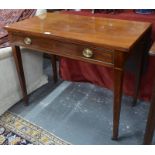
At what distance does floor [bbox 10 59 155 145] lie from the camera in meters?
1.33

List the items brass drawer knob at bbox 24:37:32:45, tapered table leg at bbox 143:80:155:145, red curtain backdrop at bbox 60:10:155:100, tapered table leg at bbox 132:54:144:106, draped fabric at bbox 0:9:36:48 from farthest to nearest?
1. draped fabric at bbox 0:9:36:48
2. red curtain backdrop at bbox 60:10:155:100
3. tapered table leg at bbox 132:54:144:106
4. brass drawer knob at bbox 24:37:32:45
5. tapered table leg at bbox 143:80:155:145

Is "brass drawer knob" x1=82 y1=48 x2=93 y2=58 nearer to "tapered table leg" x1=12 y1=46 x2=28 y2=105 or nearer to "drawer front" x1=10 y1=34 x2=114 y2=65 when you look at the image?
"drawer front" x1=10 y1=34 x2=114 y2=65

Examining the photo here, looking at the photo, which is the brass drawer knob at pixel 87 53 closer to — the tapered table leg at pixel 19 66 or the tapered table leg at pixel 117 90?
the tapered table leg at pixel 117 90

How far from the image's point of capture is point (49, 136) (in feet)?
4.37

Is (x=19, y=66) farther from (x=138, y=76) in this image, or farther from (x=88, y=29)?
(x=138, y=76)

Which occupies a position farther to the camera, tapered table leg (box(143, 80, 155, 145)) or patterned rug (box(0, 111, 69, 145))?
patterned rug (box(0, 111, 69, 145))

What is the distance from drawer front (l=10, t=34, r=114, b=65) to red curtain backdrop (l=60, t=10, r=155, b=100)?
1.77 feet

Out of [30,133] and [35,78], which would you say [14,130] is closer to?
[30,133]

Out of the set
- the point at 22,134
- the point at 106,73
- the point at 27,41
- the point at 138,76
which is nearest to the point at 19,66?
the point at 27,41

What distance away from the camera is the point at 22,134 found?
4.45 feet

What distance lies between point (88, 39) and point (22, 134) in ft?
2.50

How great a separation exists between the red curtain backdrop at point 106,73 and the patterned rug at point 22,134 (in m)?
0.64

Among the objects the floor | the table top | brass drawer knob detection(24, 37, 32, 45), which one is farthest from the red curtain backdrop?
brass drawer knob detection(24, 37, 32, 45)
